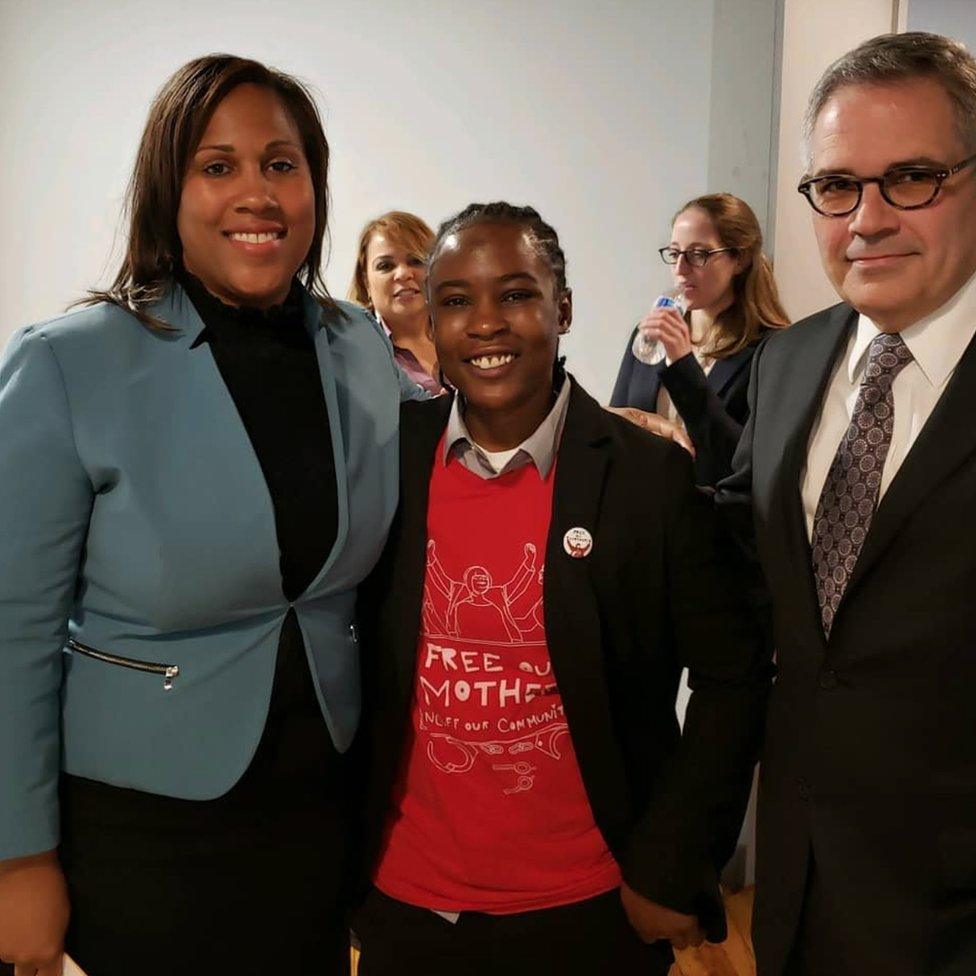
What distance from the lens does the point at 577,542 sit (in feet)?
4.34

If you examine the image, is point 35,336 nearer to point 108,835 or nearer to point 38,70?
point 108,835

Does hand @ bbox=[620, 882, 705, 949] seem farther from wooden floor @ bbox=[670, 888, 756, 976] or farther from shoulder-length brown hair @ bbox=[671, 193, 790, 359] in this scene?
shoulder-length brown hair @ bbox=[671, 193, 790, 359]

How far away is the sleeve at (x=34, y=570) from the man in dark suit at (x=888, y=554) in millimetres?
878

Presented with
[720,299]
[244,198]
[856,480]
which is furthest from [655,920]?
[720,299]

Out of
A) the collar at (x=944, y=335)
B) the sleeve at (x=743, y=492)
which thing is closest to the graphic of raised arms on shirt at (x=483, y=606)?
the sleeve at (x=743, y=492)

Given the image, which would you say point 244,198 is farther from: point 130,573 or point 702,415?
point 702,415

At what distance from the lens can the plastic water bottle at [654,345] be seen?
230cm

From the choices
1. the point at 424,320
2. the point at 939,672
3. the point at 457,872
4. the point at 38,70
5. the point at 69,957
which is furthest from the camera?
the point at 38,70

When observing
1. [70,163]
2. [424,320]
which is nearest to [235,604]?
[424,320]

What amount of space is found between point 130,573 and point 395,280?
1903 millimetres

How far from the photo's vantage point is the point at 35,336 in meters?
1.14

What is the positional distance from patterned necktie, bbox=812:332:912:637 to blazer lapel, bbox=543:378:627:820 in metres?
0.30

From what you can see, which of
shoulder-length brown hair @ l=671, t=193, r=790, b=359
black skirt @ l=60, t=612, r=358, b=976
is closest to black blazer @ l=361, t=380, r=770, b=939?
black skirt @ l=60, t=612, r=358, b=976

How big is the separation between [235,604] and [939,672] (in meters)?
0.84
